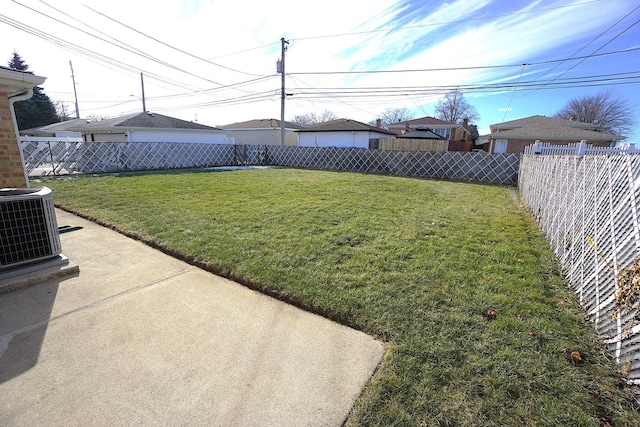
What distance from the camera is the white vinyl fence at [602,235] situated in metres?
2.03

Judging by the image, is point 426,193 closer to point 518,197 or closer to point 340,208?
point 518,197

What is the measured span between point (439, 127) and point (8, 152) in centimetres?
3487

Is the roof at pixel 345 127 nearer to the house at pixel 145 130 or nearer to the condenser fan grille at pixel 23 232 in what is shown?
the house at pixel 145 130

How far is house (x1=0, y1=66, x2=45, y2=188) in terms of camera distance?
3609 mm

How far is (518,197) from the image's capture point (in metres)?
9.39

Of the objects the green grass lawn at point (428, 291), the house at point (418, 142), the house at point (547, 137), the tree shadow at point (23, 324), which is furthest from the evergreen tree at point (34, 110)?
the house at point (547, 137)

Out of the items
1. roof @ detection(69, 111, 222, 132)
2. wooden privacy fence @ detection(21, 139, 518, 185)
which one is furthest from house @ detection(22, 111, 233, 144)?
wooden privacy fence @ detection(21, 139, 518, 185)

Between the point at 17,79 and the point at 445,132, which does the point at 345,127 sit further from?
the point at 17,79

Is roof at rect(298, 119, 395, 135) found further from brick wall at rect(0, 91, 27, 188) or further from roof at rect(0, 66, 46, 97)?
brick wall at rect(0, 91, 27, 188)

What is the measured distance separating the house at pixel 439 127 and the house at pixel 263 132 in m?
12.0

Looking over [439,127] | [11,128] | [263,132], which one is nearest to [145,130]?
[263,132]

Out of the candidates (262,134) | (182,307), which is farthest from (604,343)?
(262,134)

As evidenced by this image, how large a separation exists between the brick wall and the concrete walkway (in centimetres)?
188

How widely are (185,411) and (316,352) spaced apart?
90cm
